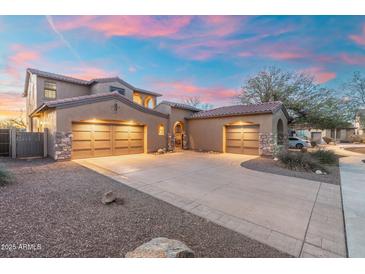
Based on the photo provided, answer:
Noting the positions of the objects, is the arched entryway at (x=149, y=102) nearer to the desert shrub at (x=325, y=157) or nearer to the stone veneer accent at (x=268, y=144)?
the stone veneer accent at (x=268, y=144)

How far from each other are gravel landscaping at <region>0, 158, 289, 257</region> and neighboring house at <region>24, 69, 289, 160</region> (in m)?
5.76

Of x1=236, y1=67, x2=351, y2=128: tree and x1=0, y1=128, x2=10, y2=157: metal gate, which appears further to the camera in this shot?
x1=236, y1=67, x2=351, y2=128: tree

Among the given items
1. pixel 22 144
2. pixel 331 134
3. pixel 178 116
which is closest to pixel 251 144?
pixel 178 116

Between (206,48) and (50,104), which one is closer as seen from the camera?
(206,48)

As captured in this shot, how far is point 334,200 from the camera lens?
14.7 ft

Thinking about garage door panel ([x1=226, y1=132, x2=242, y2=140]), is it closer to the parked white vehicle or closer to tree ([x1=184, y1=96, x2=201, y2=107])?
the parked white vehicle

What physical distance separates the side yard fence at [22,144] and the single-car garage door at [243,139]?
1227cm

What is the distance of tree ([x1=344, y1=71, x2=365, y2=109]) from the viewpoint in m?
11.2

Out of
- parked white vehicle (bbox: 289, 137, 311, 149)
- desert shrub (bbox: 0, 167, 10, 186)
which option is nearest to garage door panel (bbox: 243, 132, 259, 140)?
parked white vehicle (bbox: 289, 137, 311, 149)

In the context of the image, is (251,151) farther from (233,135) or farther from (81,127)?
(81,127)

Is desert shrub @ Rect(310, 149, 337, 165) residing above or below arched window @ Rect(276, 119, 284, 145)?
below

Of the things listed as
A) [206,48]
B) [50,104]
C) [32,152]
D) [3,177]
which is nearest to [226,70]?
[206,48]

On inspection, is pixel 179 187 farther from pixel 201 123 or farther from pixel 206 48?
pixel 201 123
